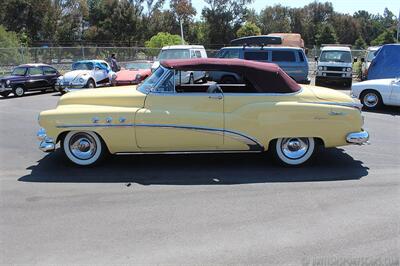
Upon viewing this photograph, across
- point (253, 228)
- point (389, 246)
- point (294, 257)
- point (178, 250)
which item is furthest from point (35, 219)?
point (389, 246)

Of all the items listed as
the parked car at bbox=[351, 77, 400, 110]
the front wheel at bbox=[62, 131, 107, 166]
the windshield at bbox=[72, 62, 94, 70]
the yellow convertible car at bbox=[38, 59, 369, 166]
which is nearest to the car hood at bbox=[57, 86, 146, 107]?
the yellow convertible car at bbox=[38, 59, 369, 166]

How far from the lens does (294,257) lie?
407 centimetres

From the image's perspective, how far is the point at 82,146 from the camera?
22.9ft

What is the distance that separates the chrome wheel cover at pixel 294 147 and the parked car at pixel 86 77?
1276cm

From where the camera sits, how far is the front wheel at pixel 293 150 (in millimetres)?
6961

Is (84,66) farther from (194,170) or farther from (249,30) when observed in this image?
(249,30)

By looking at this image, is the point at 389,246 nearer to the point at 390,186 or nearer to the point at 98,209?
the point at 390,186

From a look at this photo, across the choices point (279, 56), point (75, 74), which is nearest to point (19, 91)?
point (75, 74)

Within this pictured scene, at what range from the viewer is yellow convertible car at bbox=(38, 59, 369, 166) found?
6.71 m

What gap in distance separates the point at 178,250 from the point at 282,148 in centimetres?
324

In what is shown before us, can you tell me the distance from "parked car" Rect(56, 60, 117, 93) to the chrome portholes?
12763 mm

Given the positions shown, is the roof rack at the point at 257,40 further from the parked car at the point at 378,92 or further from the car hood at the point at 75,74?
the car hood at the point at 75,74

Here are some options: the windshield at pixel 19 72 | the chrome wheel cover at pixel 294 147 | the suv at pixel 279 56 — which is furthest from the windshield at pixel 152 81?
the windshield at pixel 19 72

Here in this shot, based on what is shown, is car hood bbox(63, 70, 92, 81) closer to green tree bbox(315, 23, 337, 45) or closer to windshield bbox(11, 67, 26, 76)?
windshield bbox(11, 67, 26, 76)
